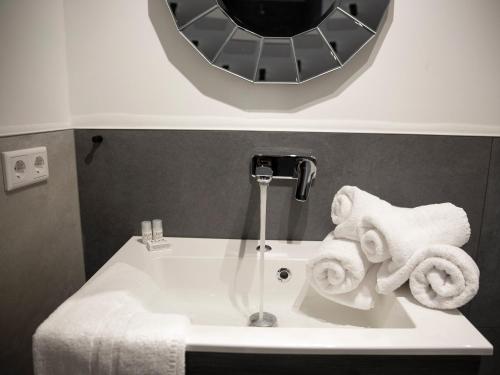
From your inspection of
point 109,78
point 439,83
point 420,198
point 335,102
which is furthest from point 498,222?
point 109,78

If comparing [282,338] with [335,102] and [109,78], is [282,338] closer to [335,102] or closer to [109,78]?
[335,102]

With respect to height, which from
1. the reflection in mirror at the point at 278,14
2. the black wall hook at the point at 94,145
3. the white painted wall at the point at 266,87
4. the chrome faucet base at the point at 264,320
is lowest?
the chrome faucet base at the point at 264,320

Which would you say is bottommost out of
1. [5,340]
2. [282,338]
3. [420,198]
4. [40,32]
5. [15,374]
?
[15,374]

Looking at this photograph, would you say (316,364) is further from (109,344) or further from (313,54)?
(313,54)

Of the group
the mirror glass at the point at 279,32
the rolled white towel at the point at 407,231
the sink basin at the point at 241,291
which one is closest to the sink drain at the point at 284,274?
the sink basin at the point at 241,291

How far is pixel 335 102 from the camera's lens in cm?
92

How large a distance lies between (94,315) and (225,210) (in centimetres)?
47

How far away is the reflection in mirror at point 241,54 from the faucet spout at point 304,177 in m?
0.27

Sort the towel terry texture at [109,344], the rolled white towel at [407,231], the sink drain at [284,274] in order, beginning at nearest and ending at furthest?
1. the towel terry texture at [109,344]
2. the rolled white towel at [407,231]
3. the sink drain at [284,274]

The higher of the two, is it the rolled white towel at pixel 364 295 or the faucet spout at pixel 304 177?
the faucet spout at pixel 304 177

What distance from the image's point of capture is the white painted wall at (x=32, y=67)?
0.72m

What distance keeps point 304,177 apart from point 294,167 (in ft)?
0.20

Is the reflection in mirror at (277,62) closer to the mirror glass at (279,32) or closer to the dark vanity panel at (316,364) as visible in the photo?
the mirror glass at (279,32)

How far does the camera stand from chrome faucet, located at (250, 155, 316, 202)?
85cm
